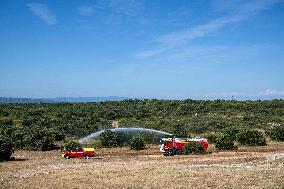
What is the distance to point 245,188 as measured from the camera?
2275 centimetres

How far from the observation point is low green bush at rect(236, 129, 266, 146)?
46209 mm

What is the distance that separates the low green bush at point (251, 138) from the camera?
46209mm

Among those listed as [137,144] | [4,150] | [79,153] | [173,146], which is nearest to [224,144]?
[173,146]

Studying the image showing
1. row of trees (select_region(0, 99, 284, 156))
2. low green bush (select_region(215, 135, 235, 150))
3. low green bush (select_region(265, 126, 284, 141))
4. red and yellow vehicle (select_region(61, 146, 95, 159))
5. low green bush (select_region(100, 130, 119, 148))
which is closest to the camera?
red and yellow vehicle (select_region(61, 146, 95, 159))

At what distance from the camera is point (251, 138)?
4675 centimetres

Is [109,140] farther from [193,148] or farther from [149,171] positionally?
[149,171]

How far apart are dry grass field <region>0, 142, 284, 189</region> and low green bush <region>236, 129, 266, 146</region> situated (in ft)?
21.8

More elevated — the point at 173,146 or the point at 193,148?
the point at 173,146

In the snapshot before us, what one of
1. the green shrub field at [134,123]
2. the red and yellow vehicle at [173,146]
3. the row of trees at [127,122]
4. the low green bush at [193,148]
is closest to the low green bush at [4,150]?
the green shrub field at [134,123]

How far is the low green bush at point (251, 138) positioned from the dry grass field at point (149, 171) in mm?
6632

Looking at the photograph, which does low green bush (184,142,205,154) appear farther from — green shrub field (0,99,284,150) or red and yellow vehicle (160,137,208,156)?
green shrub field (0,99,284,150)

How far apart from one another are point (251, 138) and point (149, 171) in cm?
2242

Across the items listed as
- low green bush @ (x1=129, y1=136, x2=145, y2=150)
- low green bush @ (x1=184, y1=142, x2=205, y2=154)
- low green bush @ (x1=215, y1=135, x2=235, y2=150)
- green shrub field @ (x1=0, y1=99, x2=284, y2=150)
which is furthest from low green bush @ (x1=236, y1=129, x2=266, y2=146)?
low green bush @ (x1=129, y1=136, x2=145, y2=150)

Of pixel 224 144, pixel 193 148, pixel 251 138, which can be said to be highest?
pixel 251 138
